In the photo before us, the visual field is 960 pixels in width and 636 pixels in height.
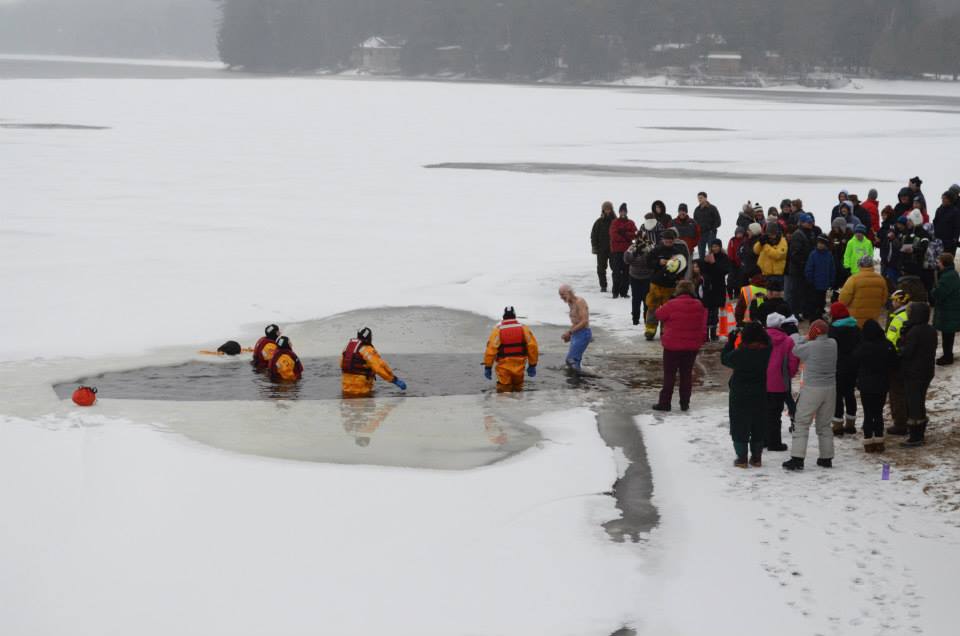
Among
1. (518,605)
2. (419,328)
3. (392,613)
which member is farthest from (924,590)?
(419,328)

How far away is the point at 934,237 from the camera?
1512 centimetres

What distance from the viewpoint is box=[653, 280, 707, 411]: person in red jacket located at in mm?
11547

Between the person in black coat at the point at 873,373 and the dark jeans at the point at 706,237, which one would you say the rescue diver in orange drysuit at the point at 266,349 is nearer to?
the person in black coat at the point at 873,373

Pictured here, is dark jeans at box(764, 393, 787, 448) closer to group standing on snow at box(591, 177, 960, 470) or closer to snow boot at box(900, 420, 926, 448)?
group standing on snow at box(591, 177, 960, 470)

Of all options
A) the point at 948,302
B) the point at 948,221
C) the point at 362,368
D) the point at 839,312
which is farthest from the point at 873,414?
the point at 948,221

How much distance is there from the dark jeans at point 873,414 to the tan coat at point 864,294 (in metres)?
2.31


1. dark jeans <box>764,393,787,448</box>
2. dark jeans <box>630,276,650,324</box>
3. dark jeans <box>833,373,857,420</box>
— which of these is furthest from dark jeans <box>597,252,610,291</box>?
dark jeans <box>764,393,787,448</box>

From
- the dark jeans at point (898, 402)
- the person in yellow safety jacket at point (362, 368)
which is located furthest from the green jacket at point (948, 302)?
the person in yellow safety jacket at point (362, 368)

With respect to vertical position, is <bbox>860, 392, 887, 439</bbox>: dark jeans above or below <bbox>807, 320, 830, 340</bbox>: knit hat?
below

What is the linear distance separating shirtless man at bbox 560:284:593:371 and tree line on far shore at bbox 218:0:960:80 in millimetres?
131134

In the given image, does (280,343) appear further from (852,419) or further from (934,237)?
(934,237)

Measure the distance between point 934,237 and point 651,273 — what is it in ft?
12.4

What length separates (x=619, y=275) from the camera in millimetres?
18312

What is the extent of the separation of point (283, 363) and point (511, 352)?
2657 millimetres
